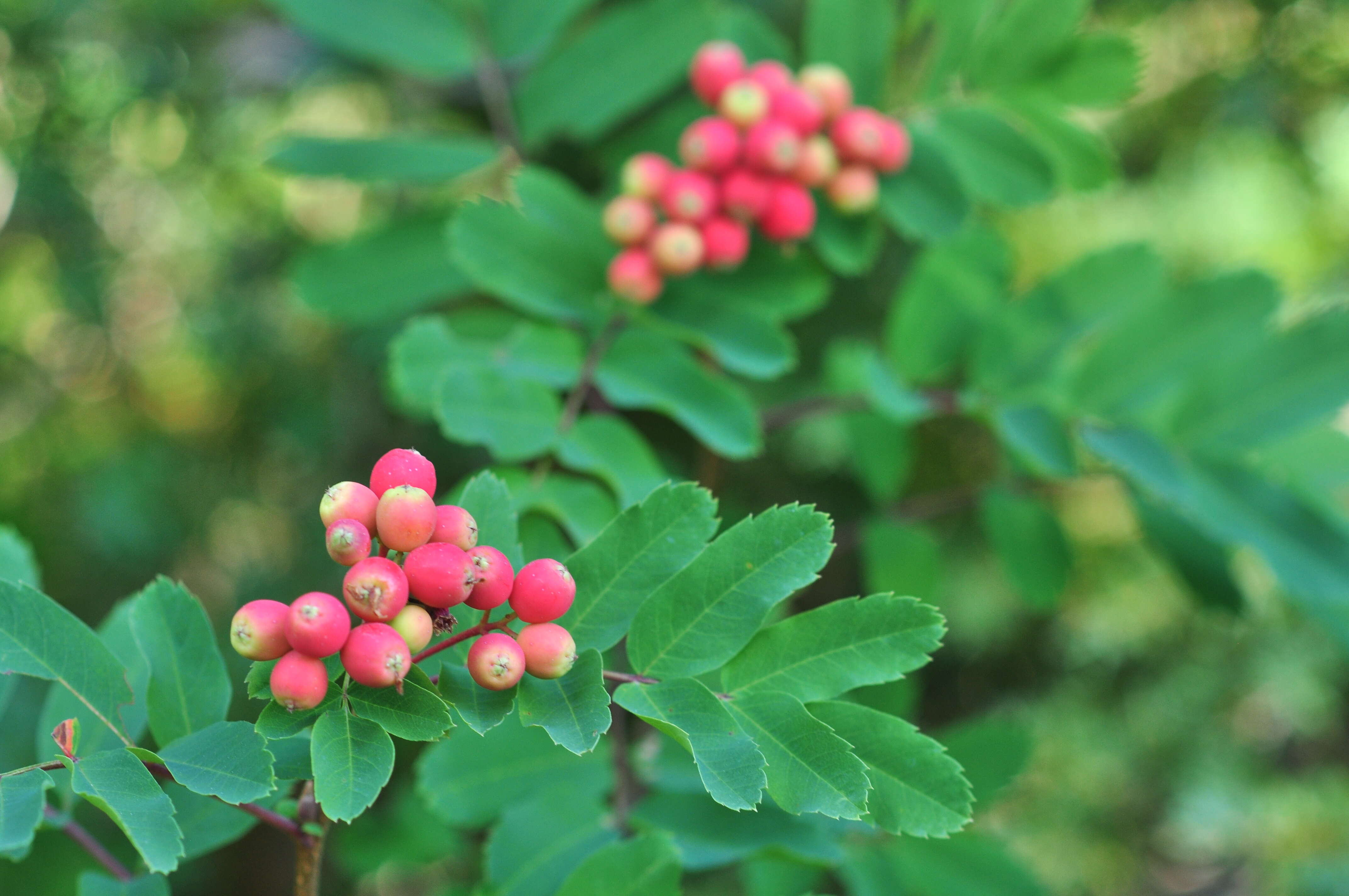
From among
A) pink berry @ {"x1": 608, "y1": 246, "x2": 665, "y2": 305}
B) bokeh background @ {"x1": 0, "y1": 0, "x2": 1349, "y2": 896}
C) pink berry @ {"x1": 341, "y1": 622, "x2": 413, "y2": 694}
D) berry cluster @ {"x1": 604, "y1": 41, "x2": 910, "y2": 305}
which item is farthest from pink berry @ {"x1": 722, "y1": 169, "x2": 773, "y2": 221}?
pink berry @ {"x1": 341, "y1": 622, "x2": 413, "y2": 694}

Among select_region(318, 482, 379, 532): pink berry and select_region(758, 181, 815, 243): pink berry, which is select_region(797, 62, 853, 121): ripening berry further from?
select_region(318, 482, 379, 532): pink berry

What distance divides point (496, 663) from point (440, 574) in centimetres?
6

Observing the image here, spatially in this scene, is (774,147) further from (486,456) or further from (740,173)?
(486,456)

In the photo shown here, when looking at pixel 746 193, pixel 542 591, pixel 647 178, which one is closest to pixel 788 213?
pixel 746 193

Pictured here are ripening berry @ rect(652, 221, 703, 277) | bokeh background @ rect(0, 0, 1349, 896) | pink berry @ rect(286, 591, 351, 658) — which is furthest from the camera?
bokeh background @ rect(0, 0, 1349, 896)

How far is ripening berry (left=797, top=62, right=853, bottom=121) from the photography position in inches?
39.6

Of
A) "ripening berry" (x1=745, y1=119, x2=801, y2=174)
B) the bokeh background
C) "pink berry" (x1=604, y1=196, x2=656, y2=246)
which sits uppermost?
"ripening berry" (x1=745, y1=119, x2=801, y2=174)

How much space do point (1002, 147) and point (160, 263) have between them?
1382 millimetres

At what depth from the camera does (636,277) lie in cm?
95

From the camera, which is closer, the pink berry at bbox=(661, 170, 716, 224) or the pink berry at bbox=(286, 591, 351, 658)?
the pink berry at bbox=(286, 591, 351, 658)

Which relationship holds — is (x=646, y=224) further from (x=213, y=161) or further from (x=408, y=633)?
(x=213, y=161)

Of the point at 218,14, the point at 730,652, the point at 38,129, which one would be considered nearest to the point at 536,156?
the point at 218,14

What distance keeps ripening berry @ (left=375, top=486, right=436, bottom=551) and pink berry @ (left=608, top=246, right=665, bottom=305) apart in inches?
20.0

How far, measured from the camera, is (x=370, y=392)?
1604mm
